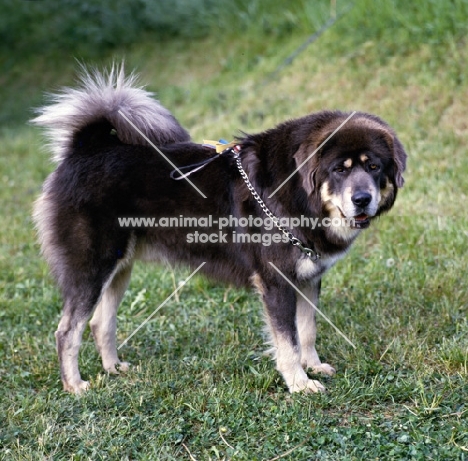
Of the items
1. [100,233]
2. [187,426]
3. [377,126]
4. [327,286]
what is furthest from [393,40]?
[187,426]

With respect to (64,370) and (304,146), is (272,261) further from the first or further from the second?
(64,370)

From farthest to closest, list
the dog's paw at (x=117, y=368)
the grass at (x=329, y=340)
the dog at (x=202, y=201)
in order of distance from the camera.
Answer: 1. the dog's paw at (x=117, y=368)
2. the dog at (x=202, y=201)
3. the grass at (x=329, y=340)

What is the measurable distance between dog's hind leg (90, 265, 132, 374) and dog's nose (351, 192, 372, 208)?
64.3 inches

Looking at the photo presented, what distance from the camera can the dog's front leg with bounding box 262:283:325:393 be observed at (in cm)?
392

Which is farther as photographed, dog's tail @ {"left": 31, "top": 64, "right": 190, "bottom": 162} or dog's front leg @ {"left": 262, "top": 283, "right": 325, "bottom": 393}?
dog's tail @ {"left": 31, "top": 64, "right": 190, "bottom": 162}

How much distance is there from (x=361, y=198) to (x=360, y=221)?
0.22 meters

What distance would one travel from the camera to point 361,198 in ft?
11.7

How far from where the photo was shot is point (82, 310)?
4078 mm

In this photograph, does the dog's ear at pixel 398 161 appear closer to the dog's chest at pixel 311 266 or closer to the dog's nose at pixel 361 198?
the dog's nose at pixel 361 198

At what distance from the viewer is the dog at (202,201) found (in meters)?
3.80

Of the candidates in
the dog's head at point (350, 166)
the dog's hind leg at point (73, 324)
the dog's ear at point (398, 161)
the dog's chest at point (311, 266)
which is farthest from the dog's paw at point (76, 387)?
the dog's ear at point (398, 161)

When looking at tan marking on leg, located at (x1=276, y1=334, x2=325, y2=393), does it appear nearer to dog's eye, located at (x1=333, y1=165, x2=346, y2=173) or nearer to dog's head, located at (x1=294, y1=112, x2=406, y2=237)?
dog's head, located at (x1=294, y1=112, x2=406, y2=237)

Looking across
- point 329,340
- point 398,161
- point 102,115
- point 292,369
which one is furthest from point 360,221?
point 102,115

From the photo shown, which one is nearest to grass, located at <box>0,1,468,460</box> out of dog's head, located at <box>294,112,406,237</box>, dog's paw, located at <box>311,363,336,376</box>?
dog's paw, located at <box>311,363,336,376</box>
